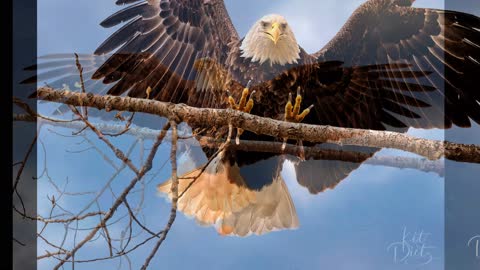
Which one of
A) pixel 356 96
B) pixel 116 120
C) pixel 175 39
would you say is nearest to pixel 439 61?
pixel 356 96

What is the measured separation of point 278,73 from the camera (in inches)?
64.4

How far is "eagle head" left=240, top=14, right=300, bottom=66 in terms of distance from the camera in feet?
4.90

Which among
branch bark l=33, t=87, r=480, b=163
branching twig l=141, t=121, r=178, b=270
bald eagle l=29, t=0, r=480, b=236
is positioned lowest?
branching twig l=141, t=121, r=178, b=270

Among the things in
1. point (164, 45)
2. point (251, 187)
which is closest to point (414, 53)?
point (251, 187)

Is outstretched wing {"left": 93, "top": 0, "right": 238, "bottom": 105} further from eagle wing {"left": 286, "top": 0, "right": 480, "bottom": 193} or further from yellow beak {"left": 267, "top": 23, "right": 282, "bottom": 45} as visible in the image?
eagle wing {"left": 286, "top": 0, "right": 480, "bottom": 193}

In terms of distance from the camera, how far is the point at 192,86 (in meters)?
1.52

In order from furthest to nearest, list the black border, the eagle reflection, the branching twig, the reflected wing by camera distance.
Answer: the reflected wing
the eagle reflection
the black border
the branching twig

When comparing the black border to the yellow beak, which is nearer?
the black border

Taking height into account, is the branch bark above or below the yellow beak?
below

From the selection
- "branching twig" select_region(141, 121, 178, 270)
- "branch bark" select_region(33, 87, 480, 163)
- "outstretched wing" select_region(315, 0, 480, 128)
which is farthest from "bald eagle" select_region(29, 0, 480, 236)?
"branching twig" select_region(141, 121, 178, 270)

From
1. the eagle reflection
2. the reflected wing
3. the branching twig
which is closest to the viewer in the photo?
the branching twig

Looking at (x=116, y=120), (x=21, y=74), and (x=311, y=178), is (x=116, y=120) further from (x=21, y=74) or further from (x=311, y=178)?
(x=311, y=178)

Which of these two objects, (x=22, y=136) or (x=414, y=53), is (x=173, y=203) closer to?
(x=22, y=136)

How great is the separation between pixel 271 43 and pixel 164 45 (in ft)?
1.12
